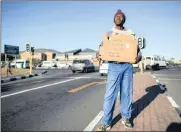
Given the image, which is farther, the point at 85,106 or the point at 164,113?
the point at 85,106

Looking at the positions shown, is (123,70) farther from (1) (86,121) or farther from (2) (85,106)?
(2) (85,106)

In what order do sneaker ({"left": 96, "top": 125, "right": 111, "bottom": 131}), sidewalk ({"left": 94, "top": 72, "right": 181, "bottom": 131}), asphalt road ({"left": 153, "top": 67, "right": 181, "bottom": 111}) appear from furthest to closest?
asphalt road ({"left": 153, "top": 67, "right": 181, "bottom": 111}) < sidewalk ({"left": 94, "top": 72, "right": 181, "bottom": 131}) < sneaker ({"left": 96, "top": 125, "right": 111, "bottom": 131})

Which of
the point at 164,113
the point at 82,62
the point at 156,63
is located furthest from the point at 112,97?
the point at 156,63

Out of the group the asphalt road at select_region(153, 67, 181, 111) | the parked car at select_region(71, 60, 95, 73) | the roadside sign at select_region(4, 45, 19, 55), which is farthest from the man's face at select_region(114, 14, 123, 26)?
the parked car at select_region(71, 60, 95, 73)

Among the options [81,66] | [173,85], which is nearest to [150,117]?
[173,85]

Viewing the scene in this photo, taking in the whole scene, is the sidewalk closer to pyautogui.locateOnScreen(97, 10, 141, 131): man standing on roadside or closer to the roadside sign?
pyautogui.locateOnScreen(97, 10, 141, 131): man standing on roadside

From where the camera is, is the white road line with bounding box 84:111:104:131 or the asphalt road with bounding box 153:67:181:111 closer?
the white road line with bounding box 84:111:104:131

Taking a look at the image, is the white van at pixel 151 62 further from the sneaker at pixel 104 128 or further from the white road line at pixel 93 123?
the sneaker at pixel 104 128

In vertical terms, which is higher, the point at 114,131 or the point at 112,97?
the point at 112,97

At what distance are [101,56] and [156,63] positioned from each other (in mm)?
29562

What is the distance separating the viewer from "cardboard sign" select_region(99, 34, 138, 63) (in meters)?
4.15

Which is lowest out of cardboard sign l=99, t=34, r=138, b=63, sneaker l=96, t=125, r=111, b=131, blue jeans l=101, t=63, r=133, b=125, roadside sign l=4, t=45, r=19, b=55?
sneaker l=96, t=125, r=111, b=131

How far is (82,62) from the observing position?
83.9ft

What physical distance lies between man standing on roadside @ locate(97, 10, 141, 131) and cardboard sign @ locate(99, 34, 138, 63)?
0.10m
